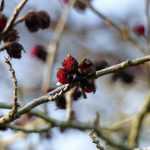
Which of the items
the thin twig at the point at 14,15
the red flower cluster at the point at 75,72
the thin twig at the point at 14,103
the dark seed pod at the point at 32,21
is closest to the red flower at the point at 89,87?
the red flower cluster at the point at 75,72

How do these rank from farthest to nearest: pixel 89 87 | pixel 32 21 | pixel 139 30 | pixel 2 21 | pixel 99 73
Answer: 1. pixel 139 30
2. pixel 32 21
3. pixel 2 21
4. pixel 89 87
5. pixel 99 73

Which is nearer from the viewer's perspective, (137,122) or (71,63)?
(71,63)

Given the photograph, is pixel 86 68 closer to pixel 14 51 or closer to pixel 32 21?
pixel 14 51

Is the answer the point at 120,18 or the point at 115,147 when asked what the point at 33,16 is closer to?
the point at 115,147

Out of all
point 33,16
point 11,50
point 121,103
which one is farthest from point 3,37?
point 121,103

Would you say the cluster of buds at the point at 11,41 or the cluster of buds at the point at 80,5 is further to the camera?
the cluster of buds at the point at 80,5

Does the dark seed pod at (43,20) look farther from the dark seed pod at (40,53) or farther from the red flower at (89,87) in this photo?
the dark seed pod at (40,53)

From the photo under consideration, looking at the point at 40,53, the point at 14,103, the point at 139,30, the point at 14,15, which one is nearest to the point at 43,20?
the point at 14,15
